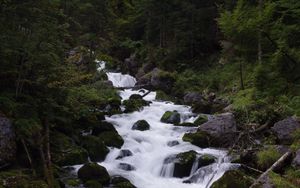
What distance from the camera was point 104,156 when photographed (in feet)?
53.8

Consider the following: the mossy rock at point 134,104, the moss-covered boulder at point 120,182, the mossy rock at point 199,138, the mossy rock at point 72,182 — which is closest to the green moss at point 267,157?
the mossy rock at point 199,138

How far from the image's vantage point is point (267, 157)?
13.4 m

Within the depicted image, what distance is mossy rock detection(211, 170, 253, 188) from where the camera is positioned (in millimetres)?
11922

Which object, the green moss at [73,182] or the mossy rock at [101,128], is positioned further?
the mossy rock at [101,128]

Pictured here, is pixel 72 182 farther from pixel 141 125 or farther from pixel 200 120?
pixel 200 120

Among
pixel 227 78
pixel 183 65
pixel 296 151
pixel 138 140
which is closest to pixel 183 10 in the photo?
pixel 183 65

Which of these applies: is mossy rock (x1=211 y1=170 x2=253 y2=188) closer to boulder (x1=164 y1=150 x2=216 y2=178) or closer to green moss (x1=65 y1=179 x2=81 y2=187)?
boulder (x1=164 y1=150 x2=216 y2=178)

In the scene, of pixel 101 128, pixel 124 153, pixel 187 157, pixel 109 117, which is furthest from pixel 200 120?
pixel 187 157

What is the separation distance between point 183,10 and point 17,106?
24.8 m

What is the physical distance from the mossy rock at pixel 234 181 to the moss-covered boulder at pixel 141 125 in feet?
28.2

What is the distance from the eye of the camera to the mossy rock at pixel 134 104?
79.5 feet

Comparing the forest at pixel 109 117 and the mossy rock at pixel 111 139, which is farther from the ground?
→ the forest at pixel 109 117

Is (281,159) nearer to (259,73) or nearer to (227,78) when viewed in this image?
(259,73)

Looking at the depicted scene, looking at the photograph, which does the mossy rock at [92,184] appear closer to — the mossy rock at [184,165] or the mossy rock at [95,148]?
the mossy rock at [95,148]
